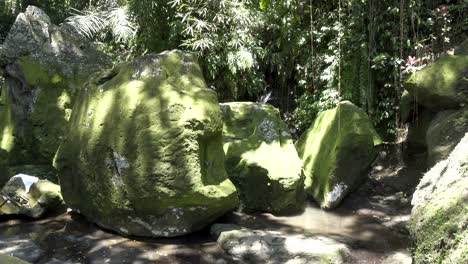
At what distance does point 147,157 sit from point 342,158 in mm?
2809

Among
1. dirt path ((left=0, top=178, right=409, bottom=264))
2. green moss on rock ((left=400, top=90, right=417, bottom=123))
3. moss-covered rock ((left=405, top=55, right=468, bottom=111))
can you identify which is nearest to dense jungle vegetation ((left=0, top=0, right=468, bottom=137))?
green moss on rock ((left=400, top=90, right=417, bottom=123))

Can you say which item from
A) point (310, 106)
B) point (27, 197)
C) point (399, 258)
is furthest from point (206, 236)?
point (310, 106)

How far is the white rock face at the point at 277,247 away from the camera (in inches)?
177

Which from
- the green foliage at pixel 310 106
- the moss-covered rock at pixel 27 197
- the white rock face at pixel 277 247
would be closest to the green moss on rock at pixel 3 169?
the moss-covered rock at pixel 27 197

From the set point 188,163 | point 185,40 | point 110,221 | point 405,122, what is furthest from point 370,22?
point 110,221

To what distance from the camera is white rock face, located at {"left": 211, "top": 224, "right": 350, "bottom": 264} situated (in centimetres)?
450

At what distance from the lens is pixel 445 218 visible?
286cm

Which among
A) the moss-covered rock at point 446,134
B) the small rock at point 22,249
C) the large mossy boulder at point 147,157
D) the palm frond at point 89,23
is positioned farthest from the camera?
the palm frond at point 89,23

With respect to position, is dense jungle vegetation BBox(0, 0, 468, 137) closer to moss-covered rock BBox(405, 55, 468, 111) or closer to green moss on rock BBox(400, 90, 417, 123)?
green moss on rock BBox(400, 90, 417, 123)

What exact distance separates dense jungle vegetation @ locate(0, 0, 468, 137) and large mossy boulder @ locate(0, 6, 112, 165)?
2679 millimetres

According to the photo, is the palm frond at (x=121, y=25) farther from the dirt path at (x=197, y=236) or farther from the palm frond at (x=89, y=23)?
the dirt path at (x=197, y=236)

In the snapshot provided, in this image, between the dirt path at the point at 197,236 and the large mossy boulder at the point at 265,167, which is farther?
the large mossy boulder at the point at 265,167

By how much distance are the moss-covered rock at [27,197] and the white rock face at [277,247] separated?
216 cm

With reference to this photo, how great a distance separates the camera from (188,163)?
16.0ft
